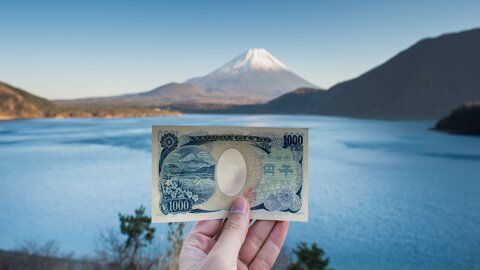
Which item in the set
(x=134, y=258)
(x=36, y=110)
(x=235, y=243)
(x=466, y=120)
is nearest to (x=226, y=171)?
(x=235, y=243)

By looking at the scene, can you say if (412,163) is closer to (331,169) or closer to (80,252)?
(331,169)

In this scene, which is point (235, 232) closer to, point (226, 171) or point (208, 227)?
point (208, 227)

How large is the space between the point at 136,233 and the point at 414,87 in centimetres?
6020

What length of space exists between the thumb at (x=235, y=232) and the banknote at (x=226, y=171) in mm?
120

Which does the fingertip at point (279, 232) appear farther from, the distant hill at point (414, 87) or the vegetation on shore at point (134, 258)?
the distant hill at point (414, 87)

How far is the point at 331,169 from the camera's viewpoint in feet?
60.6

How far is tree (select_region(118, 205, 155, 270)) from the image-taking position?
5.01 metres

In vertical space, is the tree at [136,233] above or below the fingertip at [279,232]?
below

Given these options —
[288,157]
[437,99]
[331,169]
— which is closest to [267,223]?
[288,157]

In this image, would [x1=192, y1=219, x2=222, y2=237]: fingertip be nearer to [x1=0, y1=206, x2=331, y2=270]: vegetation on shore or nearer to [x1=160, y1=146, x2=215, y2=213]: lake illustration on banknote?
[x1=160, y1=146, x2=215, y2=213]: lake illustration on banknote

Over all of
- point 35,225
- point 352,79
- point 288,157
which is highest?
point 352,79

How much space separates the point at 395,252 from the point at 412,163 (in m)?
13.8

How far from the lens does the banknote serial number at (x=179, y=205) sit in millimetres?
1426

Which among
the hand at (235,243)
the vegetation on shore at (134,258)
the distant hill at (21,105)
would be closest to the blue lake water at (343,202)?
the vegetation on shore at (134,258)
